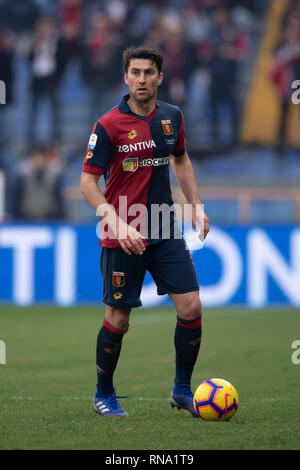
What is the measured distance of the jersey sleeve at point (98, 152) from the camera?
5.00 meters

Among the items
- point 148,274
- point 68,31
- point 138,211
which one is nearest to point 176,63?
point 68,31

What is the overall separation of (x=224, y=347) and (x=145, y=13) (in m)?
10.3

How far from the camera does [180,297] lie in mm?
5125

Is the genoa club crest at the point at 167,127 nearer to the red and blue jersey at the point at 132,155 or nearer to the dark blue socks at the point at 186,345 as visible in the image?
the red and blue jersey at the point at 132,155

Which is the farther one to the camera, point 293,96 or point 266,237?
point 293,96

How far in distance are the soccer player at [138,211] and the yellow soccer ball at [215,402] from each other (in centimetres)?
14

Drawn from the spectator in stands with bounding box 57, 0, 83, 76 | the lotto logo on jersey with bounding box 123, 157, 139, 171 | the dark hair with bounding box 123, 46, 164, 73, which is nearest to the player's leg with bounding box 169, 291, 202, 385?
the lotto logo on jersey with bounding box 123, 157, 139, 171

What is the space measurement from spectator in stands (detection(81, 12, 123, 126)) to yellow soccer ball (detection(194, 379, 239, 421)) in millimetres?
11940

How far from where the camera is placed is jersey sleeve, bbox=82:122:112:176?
16.4 ft

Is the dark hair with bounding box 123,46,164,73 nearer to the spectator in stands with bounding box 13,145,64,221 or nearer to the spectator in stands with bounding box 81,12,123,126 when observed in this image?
the spectator in stands with bounding box 13,145,64,221

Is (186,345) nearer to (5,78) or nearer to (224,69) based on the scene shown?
(224,69)

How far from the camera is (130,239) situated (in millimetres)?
4809
